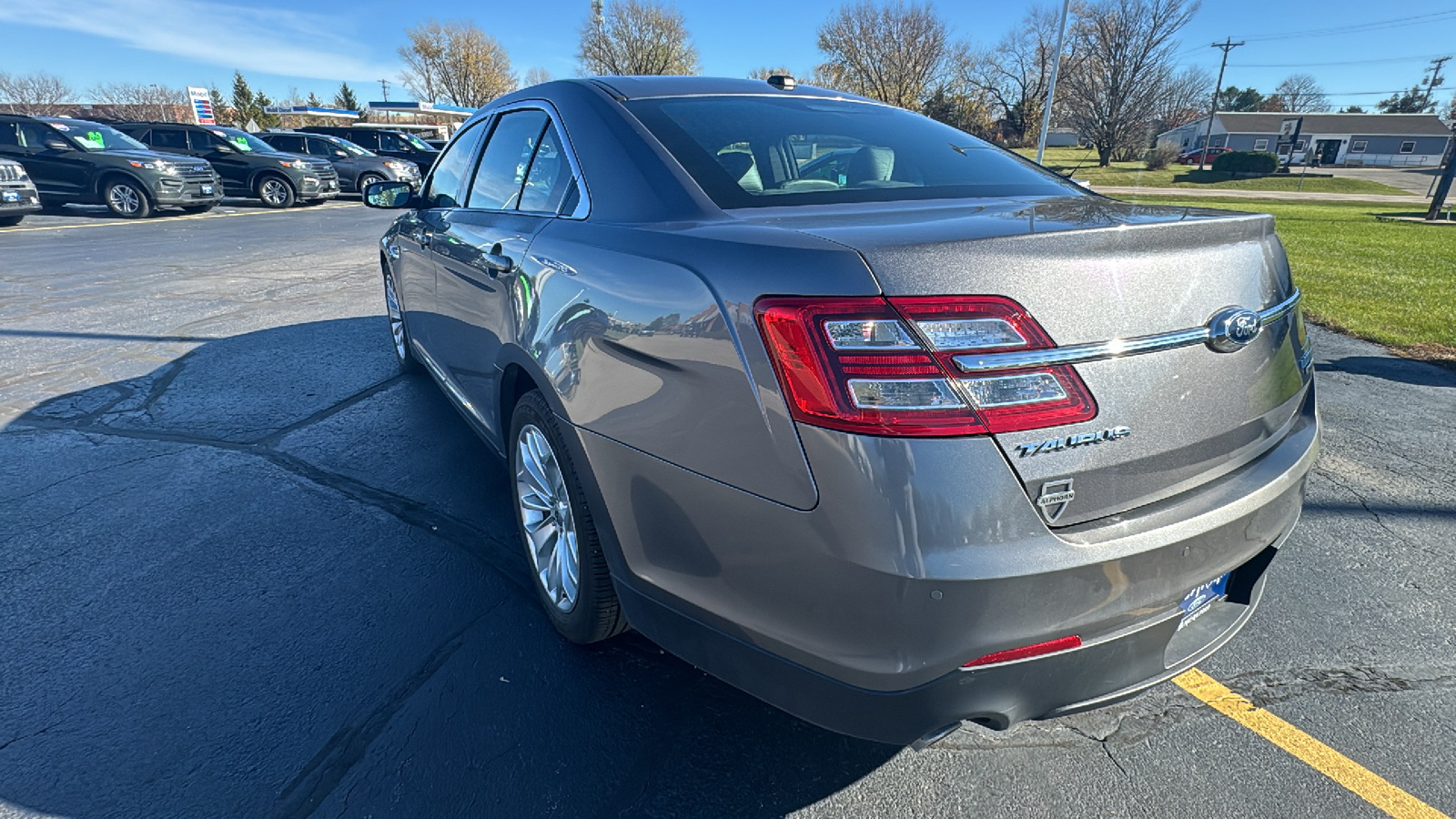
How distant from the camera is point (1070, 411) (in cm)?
135

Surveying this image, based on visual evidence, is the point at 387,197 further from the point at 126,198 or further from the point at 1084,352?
the point at 126,198

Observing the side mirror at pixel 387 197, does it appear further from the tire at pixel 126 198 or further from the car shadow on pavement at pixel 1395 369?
the tire at pixel 126 198

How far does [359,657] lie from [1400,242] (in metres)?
17.7

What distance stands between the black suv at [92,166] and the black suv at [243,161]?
2686 millimetres

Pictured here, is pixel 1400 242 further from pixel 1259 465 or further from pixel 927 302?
pixel 927 302

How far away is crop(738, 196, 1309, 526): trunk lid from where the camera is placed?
1.35 m

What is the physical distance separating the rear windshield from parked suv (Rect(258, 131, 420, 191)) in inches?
778

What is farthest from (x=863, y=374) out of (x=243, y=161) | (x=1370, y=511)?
(x=243, y=161)

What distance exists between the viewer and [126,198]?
1487 centimetres

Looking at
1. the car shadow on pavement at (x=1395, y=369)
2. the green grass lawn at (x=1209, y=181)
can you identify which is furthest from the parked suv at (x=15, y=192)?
the green grass lawn at (x=1209, y=181)

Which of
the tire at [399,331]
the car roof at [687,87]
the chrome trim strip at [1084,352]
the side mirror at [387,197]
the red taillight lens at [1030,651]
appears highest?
the car roof at [687,87]

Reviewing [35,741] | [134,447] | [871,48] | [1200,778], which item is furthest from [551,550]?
[871,48]

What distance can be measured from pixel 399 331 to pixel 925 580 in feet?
15.2

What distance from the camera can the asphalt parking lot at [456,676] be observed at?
1.83m
